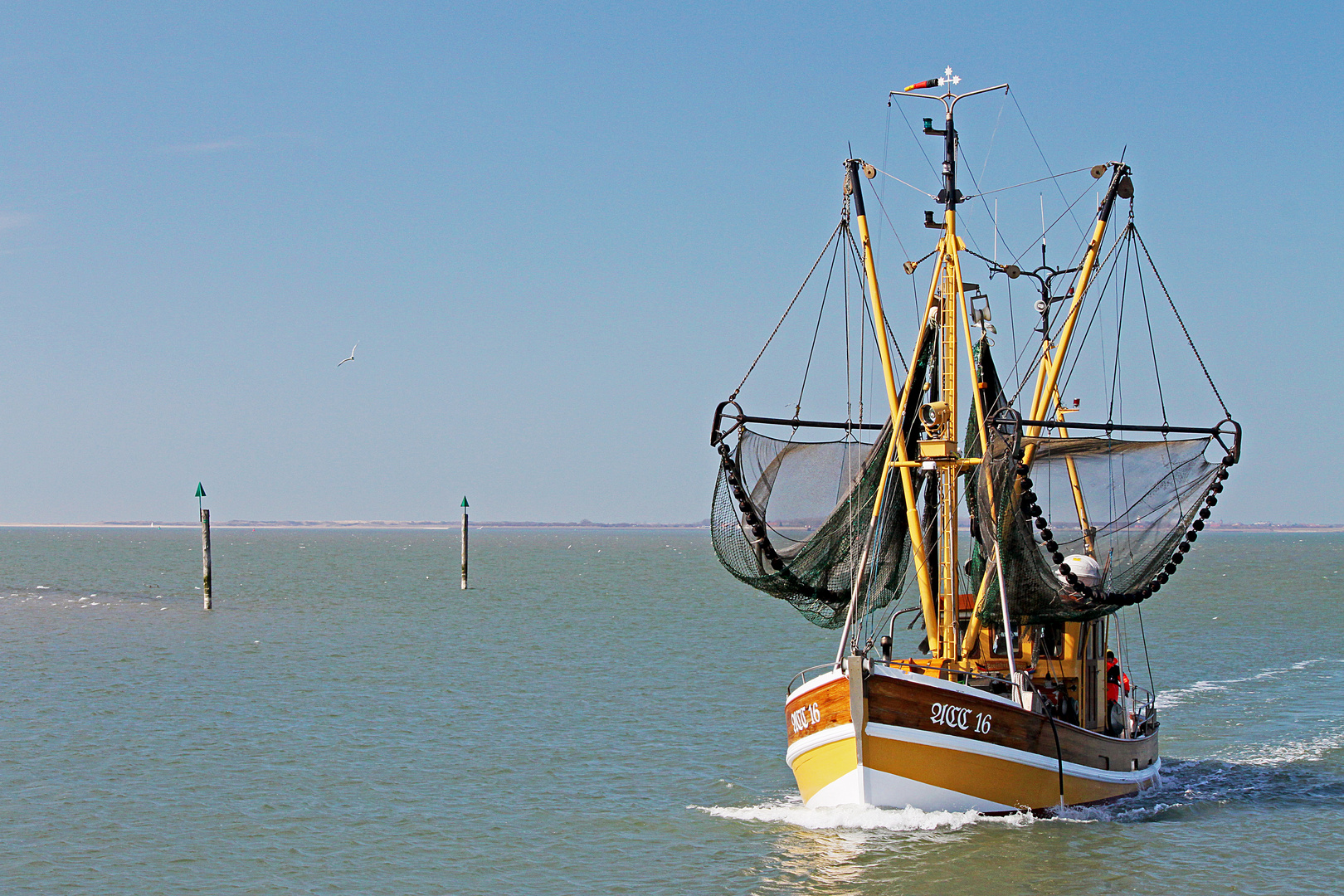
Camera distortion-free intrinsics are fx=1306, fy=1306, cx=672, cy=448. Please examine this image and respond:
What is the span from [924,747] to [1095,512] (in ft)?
21.6

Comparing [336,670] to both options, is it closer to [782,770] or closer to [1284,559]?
[782,770]

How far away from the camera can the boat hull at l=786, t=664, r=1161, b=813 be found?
63.5ft

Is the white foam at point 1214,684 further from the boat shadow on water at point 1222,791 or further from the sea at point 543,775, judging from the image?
the boat shadow on water at point 1222,791

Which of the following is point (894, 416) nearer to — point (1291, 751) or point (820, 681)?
point (820, 681)

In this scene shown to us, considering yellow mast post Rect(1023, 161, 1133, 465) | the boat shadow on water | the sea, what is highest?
yellow mast post Rect(1023, 161, 1133, 465)

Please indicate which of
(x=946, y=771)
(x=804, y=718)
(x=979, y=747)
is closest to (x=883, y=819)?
(x=946, y=771)

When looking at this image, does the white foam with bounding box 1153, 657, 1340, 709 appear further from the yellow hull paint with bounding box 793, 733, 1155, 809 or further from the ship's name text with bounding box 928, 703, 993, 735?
the ship's name text with bounding box 928, 703, 993, 735

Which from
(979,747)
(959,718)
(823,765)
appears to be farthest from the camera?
(823,765)

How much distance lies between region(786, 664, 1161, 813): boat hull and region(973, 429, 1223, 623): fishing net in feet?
7.20

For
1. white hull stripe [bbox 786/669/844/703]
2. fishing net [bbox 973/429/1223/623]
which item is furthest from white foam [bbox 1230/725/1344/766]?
white hull stripe [bbox 786/669/844/703]

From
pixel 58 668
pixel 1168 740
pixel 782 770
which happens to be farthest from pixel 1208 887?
pixel 58 668

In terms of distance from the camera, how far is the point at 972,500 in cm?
2309

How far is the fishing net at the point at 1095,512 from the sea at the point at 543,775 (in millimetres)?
3537

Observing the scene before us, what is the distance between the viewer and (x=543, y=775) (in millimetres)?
25422
